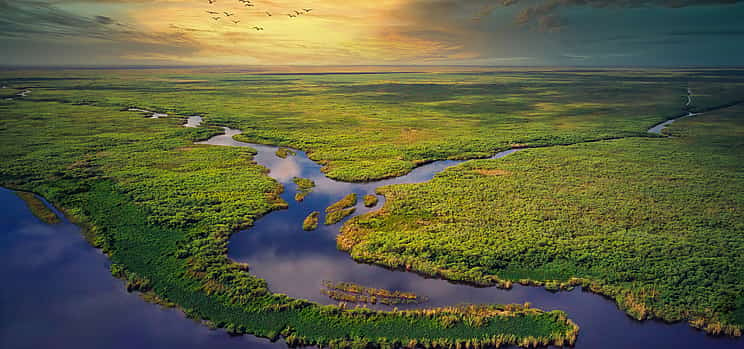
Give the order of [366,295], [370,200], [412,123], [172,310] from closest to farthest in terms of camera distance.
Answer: [172,310] → [366,295] → [370,200] → [412,123]

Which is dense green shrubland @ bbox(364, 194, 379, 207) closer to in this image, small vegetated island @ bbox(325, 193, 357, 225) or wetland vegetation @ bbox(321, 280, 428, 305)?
small vegetated island @ bbox(325, 193, 357, 225)

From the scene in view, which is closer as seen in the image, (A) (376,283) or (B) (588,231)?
(A) (376,283)

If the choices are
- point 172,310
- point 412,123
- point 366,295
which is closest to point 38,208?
point 172,310

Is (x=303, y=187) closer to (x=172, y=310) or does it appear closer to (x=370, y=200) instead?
(x=370, y=200)

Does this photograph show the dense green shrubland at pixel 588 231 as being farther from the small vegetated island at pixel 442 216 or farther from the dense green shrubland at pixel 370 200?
the dense green shrubland at pixel 370 200

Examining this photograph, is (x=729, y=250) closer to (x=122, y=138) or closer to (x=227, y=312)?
(x=227, y=312)

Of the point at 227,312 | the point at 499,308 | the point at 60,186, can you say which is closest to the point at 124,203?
the point at 60,186
